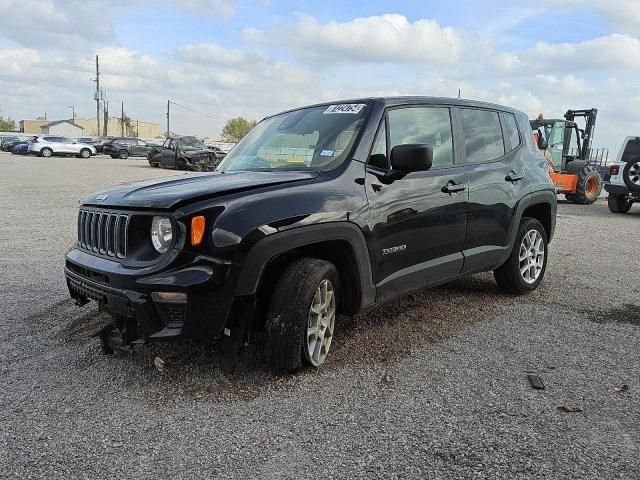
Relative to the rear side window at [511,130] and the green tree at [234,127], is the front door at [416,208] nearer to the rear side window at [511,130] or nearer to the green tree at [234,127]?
the rear side window at [511,130]

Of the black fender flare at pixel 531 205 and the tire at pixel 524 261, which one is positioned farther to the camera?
the tire at pixel 524 261

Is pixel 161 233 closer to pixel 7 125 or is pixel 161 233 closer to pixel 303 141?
pixel 303 141

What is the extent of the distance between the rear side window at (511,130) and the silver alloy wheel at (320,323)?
9.19ft

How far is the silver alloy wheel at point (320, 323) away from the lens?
3.54 meters

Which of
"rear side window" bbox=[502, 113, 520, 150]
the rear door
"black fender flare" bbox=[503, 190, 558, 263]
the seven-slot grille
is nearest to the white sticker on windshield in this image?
the rear door

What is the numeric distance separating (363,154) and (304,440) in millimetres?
1957

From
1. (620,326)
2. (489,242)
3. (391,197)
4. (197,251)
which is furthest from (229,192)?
(620,326)

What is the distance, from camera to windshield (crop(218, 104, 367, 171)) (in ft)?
13.0

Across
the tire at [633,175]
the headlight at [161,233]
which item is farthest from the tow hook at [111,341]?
the tire at [633,175]

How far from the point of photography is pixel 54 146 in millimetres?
41344

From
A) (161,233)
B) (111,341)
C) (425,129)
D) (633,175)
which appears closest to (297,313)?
Result: (161,233)

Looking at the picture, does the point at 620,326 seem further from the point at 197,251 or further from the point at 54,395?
the point at 54,395

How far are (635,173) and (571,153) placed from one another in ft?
14.9

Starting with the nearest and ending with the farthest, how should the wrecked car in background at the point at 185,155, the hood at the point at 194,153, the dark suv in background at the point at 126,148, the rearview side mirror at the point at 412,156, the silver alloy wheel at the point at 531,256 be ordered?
the rearview side mirror at the point at 412,156, the silver alloy wheel at the point at 531,256, the wrecked car in background at the point at 185,155, the hood at the point at 194,153, the dark suv in background at the point at 126,148
